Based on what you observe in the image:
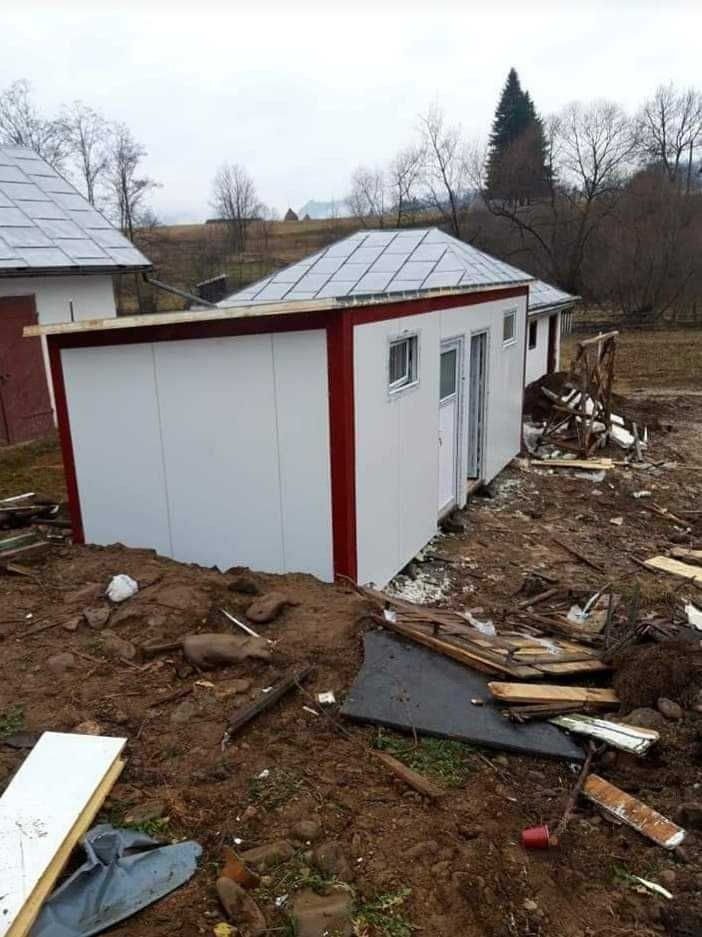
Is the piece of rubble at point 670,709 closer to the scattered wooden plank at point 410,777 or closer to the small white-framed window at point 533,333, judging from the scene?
the scattered wooden plank at point 410,777

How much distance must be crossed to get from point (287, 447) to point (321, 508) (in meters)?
0.61

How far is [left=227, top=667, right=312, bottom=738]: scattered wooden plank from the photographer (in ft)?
12.2

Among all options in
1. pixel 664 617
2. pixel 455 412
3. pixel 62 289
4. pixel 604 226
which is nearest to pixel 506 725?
pixel 664 617

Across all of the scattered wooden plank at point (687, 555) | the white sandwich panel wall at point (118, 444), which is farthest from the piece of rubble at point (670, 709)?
the white sandwich panel wall at point (118, 444)

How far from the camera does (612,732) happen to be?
3836 mm

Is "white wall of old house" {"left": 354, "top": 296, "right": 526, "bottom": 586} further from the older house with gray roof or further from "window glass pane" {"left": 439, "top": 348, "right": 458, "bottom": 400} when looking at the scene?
the older house with gray roof

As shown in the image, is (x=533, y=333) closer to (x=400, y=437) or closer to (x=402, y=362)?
(x=402, y=362)

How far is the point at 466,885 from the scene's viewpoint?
2.70 metres

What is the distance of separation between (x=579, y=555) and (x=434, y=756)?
5051 mm

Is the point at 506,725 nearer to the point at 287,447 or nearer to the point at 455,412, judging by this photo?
the point at 287,447

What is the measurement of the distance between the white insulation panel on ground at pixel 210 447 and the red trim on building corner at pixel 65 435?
2.9 inches

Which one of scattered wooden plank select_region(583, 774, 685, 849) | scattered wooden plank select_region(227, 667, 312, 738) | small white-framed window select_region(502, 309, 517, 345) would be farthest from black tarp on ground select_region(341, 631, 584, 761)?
small white-framed window select_region(502, 309, 517, 345)

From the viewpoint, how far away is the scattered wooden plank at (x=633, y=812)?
3158 mm

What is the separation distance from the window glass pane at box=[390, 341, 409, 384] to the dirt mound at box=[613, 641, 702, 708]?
352 cm
